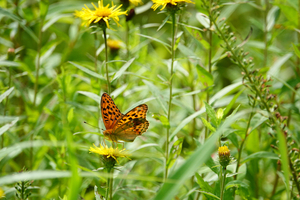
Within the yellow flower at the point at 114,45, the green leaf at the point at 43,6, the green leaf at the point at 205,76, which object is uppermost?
the green leaf at the point at 43,6

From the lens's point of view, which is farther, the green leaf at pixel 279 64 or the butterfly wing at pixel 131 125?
the green leaf at pixel 279 64

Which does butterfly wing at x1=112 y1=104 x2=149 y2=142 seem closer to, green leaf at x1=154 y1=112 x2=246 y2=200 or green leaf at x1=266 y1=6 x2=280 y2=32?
green leaf at x1=154 y1=112 x2=246 y2=200

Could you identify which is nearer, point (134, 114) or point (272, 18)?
point (134, 114)

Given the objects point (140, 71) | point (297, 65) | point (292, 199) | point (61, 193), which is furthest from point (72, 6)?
point (292, 199)

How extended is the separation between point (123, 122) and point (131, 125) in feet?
0.10

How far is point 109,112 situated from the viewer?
0.96 meters

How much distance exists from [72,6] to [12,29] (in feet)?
1.07

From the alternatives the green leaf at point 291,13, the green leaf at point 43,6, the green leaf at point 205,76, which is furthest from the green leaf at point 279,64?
the green leaf at point 43,6

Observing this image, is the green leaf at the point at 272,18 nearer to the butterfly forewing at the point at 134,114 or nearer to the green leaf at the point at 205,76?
the green leaf at the point at 205,76

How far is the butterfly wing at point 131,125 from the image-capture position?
0.98 meters

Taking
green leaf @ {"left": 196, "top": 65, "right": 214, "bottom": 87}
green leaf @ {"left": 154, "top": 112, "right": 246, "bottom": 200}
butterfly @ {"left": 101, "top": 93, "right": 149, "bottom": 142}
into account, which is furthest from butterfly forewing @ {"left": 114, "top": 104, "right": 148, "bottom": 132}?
green leaf @ {"left": 154, "top": 112, "right": 246, "bottom": 200}

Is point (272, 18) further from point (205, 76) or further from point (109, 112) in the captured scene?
point (109, 112)

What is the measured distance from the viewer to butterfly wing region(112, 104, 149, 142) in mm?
976

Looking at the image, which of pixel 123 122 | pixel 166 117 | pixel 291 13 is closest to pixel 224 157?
pixel 166 117
